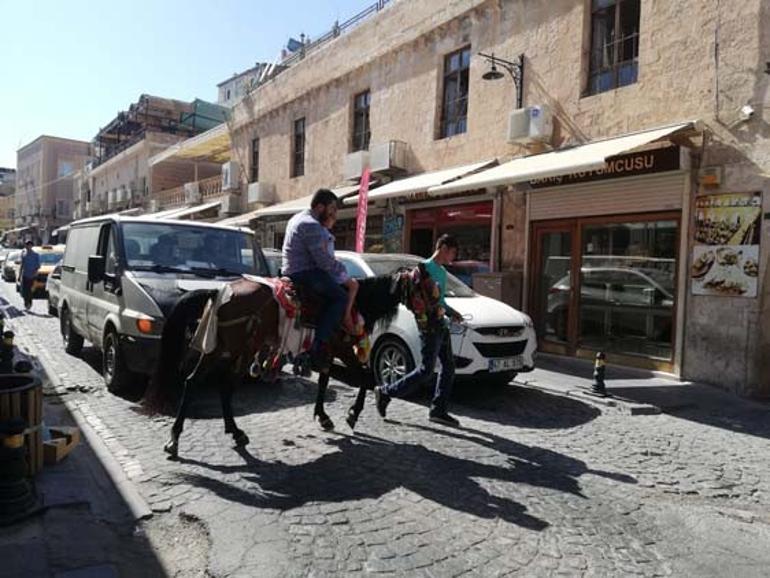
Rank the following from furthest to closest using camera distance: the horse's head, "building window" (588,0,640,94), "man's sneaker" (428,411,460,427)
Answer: "building window" (588,0,640,94) < "man's sneaker" (428,411,460,427) < the horse's head

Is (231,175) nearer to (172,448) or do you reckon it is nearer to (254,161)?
(254,161)

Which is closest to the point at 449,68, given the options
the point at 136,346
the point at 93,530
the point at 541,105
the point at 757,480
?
the point at 541,105

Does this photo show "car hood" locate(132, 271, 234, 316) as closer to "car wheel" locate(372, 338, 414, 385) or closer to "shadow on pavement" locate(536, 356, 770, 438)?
"car wheel" locate(372, 338, 414, 385)

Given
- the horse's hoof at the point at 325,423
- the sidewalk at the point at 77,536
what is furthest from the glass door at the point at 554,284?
the sidewalk at the point at 77,536

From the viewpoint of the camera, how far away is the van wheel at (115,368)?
6.87m

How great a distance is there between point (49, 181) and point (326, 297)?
228 ft

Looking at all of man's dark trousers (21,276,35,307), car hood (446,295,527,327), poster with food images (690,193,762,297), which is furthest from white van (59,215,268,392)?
man's dark trousers (21,276,35,307)

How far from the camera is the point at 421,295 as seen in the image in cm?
586

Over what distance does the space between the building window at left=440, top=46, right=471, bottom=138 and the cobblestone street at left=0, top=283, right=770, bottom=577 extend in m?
8.56

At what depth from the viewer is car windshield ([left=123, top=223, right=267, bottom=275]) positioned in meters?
7.34

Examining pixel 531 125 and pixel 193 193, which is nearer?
pixel 531 125

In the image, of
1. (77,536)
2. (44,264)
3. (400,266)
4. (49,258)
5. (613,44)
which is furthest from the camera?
(49,258)

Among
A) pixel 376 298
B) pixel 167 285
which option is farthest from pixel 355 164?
pixel 376 298

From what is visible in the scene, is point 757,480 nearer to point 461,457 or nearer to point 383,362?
point 461,457
